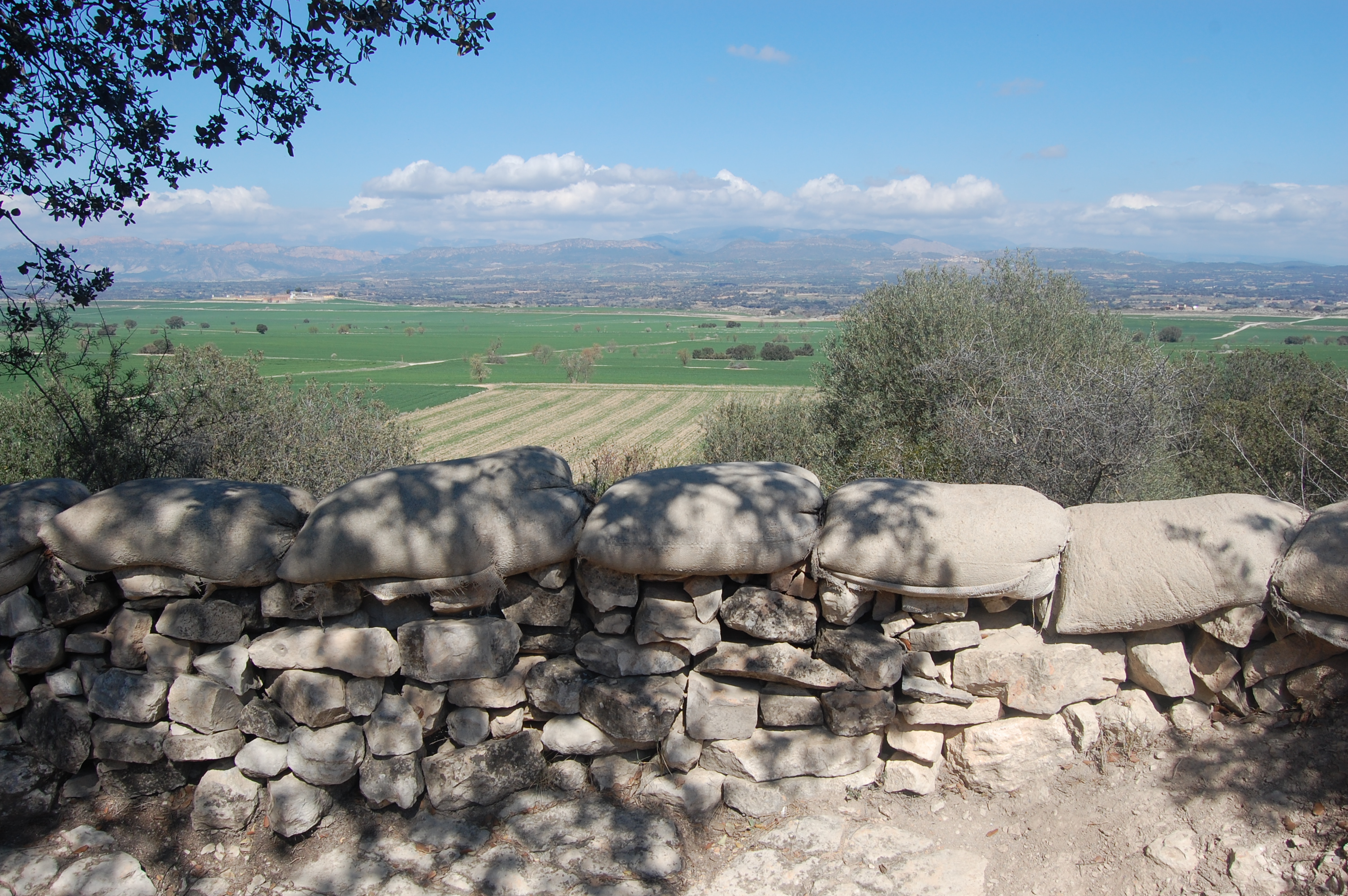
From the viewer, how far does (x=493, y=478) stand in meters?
4.47

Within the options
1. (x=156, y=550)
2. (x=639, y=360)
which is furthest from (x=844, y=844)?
(x=639, y=360)

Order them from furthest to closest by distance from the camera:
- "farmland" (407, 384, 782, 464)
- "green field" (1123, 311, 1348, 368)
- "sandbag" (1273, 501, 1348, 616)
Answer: "green field" (1123, 311, 1348, 368), "farmland" (407, 384, 782, 464), "sandbag" (1273, 501, 1348, 616)

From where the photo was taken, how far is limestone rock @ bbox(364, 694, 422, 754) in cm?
429

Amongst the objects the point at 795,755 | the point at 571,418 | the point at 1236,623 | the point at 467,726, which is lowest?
the point at 571,418

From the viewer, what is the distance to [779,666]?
432cm

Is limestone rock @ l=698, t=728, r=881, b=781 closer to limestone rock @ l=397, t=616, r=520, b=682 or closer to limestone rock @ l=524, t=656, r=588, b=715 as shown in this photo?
limestone rock @ l=524, t=656, r=588, b=715

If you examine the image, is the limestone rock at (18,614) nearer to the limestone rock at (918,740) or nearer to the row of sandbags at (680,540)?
the row of sandbags at (680,540)

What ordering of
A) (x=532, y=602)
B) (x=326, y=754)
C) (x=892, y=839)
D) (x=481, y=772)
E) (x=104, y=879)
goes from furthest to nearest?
(x=532, y=602) → (x=481, y=772) → (x=326, y=754) → (x=892, y=839) → (x=104, y=879)

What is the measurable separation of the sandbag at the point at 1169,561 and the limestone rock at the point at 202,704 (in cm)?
464

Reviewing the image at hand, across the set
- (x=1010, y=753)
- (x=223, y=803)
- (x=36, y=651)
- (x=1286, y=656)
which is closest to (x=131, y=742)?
(x=223, y=803)

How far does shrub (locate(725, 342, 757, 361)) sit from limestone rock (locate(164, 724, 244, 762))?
73.9 m

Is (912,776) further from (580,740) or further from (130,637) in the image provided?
(130,637)

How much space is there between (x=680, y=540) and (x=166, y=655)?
2961 mm

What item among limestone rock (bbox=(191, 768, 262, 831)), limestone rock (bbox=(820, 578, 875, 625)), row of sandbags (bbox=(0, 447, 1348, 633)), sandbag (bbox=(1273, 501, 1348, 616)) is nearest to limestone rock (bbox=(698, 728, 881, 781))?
limestone rock (bbox=(820, 578, 875, 625))
